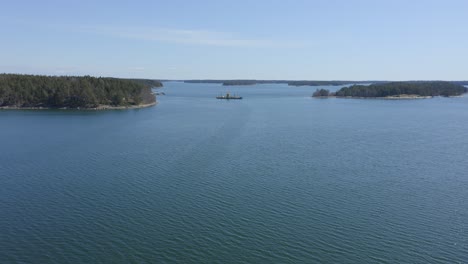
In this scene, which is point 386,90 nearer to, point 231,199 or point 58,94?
point 58,94

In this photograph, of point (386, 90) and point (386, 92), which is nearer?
point (386, 92)

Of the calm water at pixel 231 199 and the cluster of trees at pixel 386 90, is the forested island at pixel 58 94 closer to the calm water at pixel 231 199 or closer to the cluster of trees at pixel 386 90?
the calm water at pixel 231 199

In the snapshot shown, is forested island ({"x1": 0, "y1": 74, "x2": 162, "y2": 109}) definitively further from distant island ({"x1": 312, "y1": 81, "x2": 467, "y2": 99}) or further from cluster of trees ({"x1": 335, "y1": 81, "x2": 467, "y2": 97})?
cluster of trees ({"x1": 335, "y1": 81, "x2": 467, "y2": 97})

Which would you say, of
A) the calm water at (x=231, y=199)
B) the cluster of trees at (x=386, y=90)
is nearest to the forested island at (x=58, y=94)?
the calm water at (x=231, y=199)

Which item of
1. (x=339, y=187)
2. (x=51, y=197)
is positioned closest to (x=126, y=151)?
(x=51, y=197)

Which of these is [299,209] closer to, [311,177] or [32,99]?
[311,177]

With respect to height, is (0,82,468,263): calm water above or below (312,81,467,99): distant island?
below

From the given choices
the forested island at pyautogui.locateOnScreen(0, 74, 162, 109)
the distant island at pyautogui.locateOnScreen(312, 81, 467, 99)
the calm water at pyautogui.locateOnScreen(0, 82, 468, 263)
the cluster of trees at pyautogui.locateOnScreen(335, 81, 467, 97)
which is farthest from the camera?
the cluster of trees at pyautogui.locateOnScreen(335, 81, 467, 97)

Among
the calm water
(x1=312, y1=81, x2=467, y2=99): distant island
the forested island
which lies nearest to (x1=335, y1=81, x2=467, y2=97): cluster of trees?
(x1=312, y1=81, x2=467, y2=99): distant island

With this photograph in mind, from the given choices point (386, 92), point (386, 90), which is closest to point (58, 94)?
point (386, 92)
